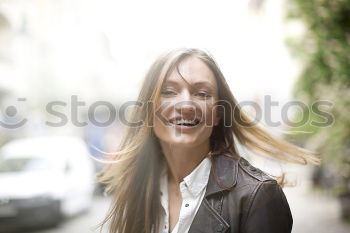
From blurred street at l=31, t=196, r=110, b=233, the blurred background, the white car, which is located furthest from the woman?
the white car

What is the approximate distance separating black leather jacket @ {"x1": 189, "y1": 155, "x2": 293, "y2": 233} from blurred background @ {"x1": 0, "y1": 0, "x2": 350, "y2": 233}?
2.48ft

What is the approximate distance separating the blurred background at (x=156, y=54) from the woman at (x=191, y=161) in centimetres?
59

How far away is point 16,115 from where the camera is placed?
3053 millimetres

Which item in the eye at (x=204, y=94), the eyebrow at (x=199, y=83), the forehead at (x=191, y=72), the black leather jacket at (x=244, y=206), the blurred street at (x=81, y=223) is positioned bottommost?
the blurred street at (x=81, y=223)

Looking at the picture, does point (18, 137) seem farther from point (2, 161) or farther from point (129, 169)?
point (129, 169)

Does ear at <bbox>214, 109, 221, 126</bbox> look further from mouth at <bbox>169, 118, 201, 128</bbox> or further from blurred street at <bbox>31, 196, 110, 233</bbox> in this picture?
blurred street at <bbox>31, 196, 110, 233</bbox>

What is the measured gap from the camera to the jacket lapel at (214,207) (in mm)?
1012

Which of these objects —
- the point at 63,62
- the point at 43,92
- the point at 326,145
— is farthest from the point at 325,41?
the point at 43,92

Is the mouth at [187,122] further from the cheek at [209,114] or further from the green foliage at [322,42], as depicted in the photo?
the green foliage at [322,42]

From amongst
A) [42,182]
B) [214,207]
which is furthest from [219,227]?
[42,182]

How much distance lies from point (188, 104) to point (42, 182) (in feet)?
6.60

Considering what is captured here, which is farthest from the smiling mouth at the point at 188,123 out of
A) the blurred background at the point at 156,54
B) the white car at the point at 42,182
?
the white car at the point at 42,182

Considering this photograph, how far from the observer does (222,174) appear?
42.2 inches

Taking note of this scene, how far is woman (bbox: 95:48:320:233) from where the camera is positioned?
3.30 ft
